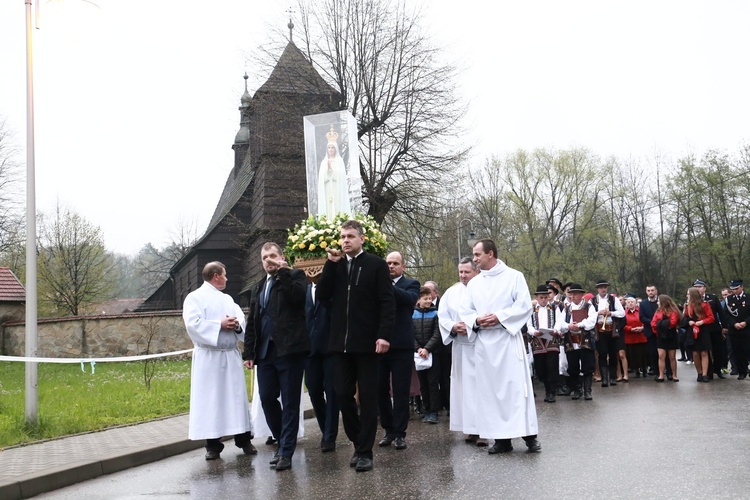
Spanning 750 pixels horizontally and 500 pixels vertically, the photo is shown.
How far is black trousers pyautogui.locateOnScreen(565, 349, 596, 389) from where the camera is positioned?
1394 cm

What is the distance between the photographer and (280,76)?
3288 centimetres

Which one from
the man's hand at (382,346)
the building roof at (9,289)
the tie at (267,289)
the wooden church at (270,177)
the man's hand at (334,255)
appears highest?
the wooden church at (270,177)

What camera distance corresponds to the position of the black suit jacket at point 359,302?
7.43m

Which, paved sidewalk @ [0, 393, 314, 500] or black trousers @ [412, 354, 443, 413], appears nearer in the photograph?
paved sidewalk @ [0, 393, 314, 500]

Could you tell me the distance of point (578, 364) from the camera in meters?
14.1

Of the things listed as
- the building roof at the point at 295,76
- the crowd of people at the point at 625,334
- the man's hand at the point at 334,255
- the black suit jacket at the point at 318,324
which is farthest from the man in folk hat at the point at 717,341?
the building roof at the point at 295,76

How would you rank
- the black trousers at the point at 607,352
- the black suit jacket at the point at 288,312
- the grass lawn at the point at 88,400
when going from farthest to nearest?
the black trousers at the point at 607,352 → the grass lawn at the point at 88,400 → the black suit jacket at the point at 288,312

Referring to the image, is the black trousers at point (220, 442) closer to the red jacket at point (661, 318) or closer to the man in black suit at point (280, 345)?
the man in black suit at point (280, 345)

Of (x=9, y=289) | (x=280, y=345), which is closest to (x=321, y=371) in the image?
(x=280, y=345)

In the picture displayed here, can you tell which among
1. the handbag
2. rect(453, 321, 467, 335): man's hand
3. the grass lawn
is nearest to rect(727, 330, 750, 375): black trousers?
the handbag

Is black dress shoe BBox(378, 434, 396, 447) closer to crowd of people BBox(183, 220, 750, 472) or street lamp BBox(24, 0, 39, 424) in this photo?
crowd of people BBox(183, 220, 750, 472)

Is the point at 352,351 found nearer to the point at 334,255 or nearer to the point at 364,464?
the point at 334,255

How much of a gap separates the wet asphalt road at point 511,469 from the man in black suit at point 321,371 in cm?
25

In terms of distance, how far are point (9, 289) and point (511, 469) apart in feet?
90.3
